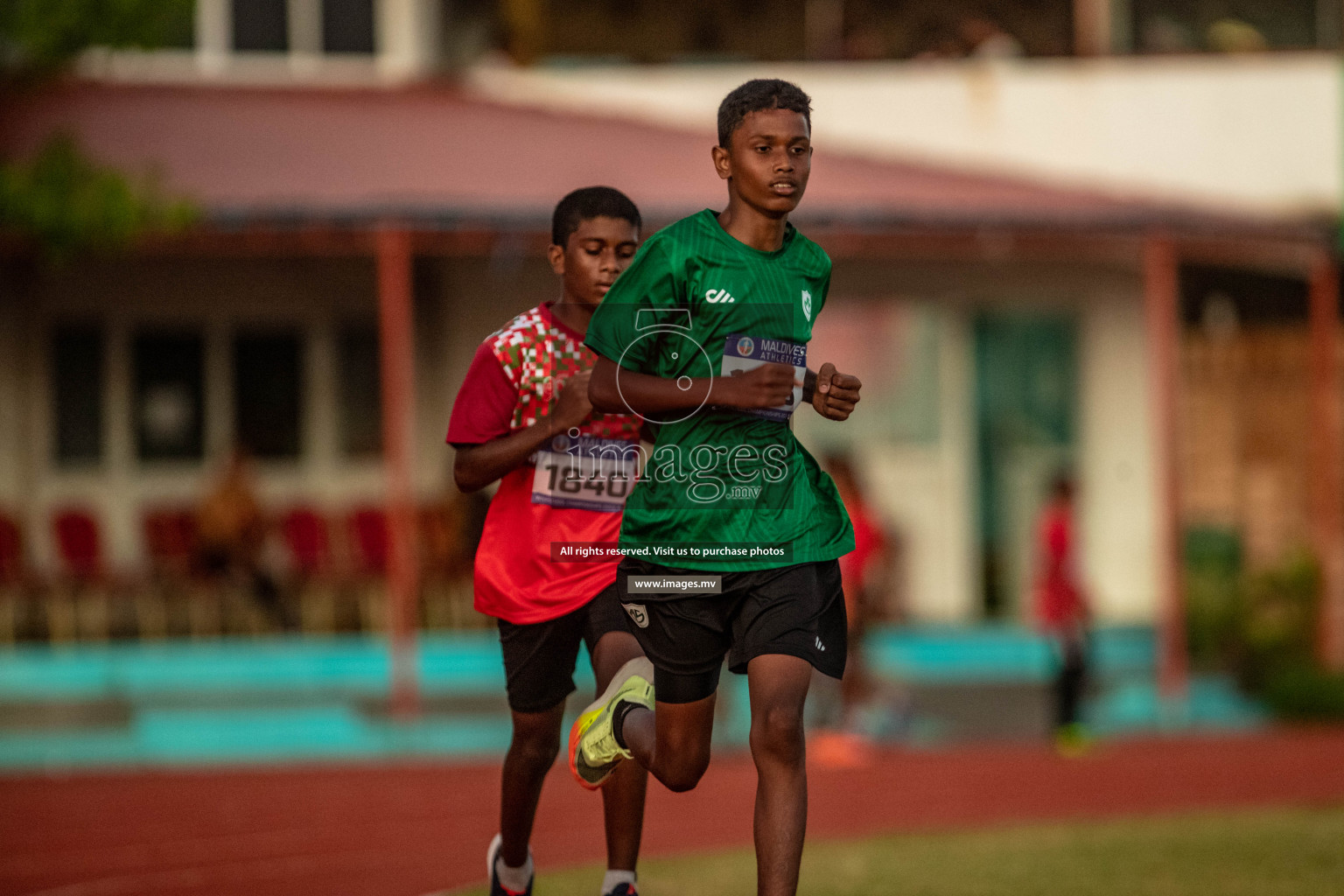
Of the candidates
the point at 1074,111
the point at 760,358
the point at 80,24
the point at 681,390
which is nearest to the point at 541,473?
the point at 681,390

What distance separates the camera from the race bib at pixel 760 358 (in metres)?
4.67

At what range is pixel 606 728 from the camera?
16.8ft

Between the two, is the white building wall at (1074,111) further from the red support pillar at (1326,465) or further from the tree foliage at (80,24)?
the tree foliage at (80,24)

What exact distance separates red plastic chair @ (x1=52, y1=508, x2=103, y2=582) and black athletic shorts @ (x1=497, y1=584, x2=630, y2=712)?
1209 cm

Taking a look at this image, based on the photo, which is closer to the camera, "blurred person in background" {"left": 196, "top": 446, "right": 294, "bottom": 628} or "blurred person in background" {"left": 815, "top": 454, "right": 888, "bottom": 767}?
"blurred person in background" {"left": 815, "top": 454, "right": 888, "bottom": 767}

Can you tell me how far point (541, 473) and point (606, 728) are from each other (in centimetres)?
80

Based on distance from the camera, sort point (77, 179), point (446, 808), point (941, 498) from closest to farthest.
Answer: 1. point (446, 808)
2. point (77, 179)
3. point (941, 498)

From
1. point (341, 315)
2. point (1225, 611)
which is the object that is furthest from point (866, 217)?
point (341, 315)

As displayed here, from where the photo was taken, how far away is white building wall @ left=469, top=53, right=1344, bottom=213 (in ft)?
62.3

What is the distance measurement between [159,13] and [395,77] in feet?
18.5

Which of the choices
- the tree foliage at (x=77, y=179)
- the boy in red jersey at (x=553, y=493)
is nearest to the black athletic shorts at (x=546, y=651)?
the boy in red jersey at (x=553, y=493)

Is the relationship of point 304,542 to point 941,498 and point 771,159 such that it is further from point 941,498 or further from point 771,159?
point 771,159

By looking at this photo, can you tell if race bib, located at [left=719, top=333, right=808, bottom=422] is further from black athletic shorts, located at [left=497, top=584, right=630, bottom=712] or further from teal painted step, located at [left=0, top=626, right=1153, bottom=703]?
teal painted step, located at [left=0, top=626, right=1153, bottom=703]

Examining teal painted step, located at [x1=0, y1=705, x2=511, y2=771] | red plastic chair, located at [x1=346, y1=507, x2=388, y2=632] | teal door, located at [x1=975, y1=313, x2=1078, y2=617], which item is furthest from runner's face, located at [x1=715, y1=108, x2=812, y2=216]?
teal door, located at [x1=975, y1=313, x2=1078, y2=617]
